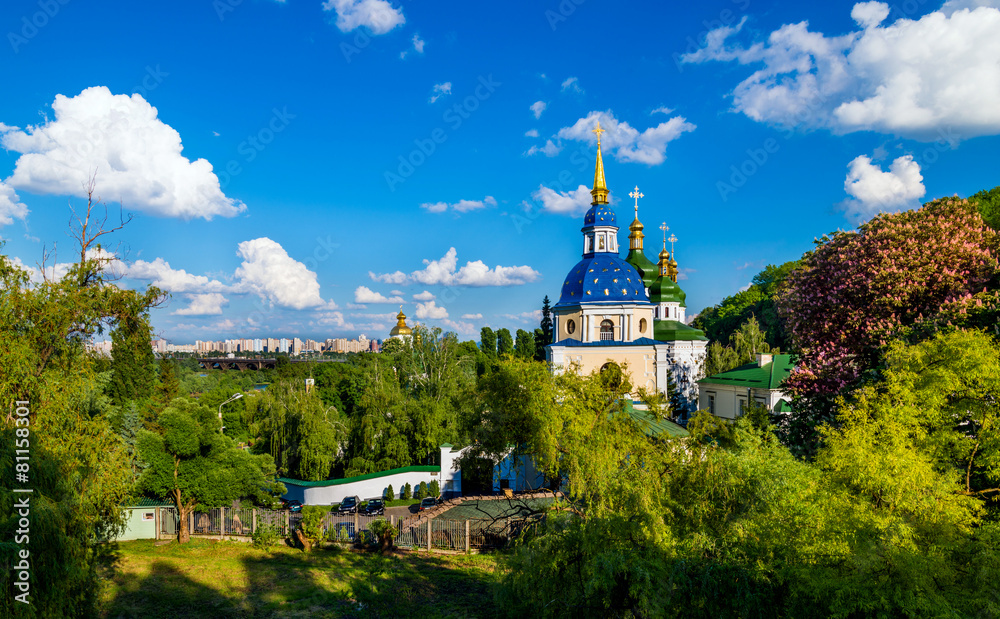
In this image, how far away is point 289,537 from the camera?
1966 cm

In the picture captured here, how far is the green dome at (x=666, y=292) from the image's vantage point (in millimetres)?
48219

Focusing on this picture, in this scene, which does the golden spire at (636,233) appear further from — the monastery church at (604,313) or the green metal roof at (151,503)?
the green metal roof at (151,503)

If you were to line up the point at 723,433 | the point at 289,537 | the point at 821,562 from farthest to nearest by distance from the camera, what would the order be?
the point at 289,537 < the point at 723,433 < the point at 821,562

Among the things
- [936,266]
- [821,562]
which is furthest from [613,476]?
[936,266]

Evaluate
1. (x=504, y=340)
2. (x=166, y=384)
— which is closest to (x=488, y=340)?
(x=504, y=340)

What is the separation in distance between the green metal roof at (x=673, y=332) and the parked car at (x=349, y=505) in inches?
1142

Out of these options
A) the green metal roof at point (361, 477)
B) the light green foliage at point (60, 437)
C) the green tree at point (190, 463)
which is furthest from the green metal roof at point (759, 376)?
the light green foliage at point (60, 437)

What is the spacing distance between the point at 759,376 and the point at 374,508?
25.5 metres

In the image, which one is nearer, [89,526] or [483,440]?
[89,526]

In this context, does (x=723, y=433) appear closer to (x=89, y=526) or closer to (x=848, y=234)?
(x=848, y=234)

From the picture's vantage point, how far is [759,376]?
35.6 meters

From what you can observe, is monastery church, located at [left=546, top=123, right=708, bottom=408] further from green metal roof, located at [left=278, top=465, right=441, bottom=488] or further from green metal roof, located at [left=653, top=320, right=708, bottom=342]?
green metal roof, located at [left=278, top=465, right=441, bottom=488]

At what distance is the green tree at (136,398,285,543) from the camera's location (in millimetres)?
18734

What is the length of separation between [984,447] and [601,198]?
34070 mm
